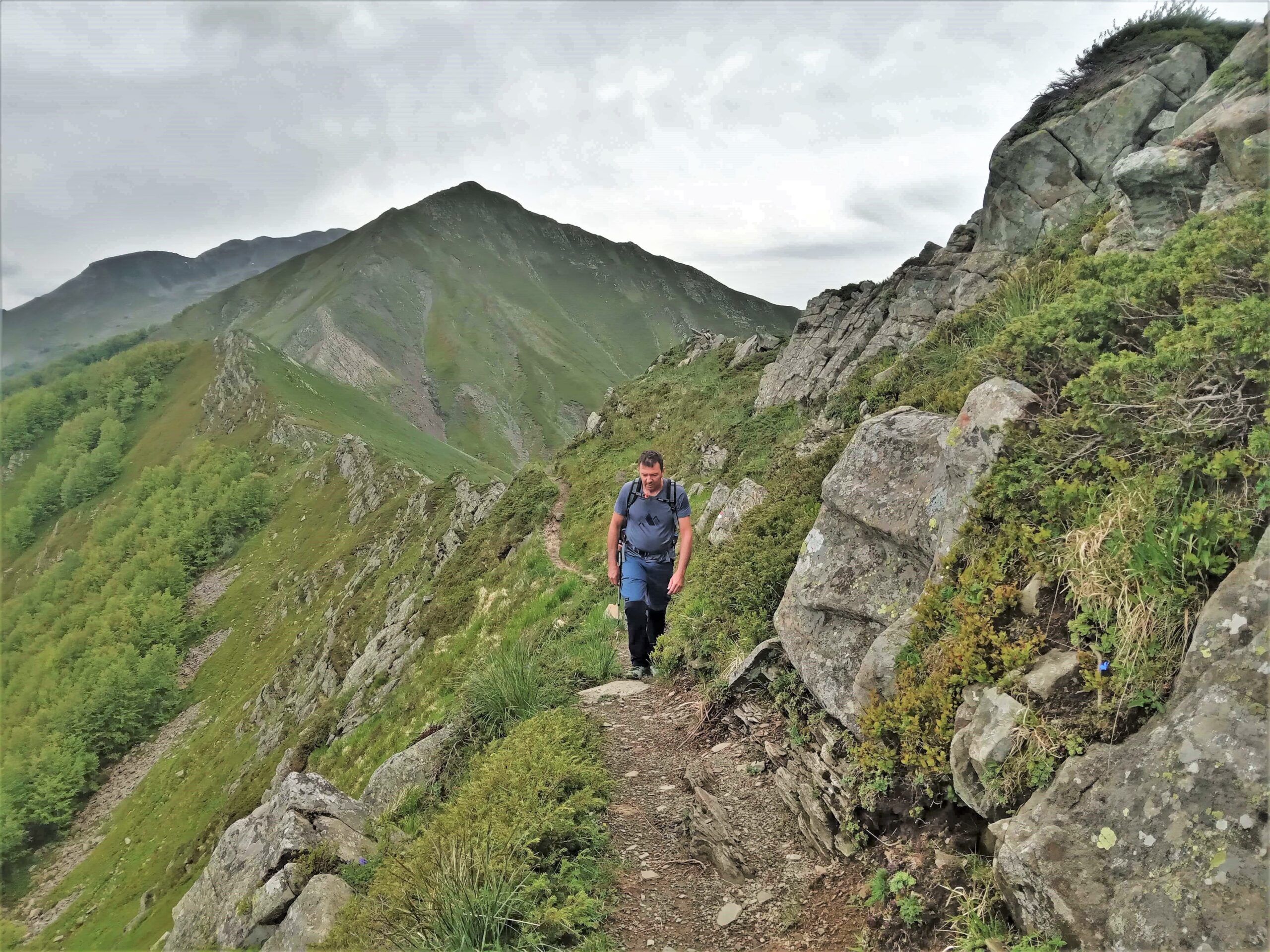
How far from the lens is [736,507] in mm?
15484

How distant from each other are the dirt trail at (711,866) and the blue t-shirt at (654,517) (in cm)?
264

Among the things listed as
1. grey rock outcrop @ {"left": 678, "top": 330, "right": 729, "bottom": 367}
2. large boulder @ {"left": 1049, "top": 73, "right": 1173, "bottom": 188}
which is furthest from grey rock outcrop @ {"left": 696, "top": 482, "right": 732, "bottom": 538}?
grey rock outcrop @ {"left": 678, "top": 330, "right": 729, "bottom": 367}

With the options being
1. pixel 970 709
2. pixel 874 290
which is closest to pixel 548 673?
pixel 970 709

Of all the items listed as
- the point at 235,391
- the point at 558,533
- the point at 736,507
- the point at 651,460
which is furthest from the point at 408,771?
the point at 235,391

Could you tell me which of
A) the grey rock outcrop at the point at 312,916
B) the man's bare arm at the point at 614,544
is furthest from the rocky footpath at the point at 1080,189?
the grey rock outcrop at the point at 312,916

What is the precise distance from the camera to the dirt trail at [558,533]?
2273 cm

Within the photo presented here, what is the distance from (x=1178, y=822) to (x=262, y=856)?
474 inches

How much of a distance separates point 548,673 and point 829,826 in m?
6.15

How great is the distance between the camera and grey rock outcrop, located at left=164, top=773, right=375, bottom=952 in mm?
9305

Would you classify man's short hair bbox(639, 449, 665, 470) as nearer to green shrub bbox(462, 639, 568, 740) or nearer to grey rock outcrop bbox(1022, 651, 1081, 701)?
green shrub bbox(462, 639, 568, 740)

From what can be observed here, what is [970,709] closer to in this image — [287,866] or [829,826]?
[829,826]

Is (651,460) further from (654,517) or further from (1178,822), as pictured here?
(1178,822)

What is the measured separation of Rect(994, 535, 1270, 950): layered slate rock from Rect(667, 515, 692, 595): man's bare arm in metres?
5.62

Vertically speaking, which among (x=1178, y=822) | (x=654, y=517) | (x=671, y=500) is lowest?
(x=1178, y=822)
